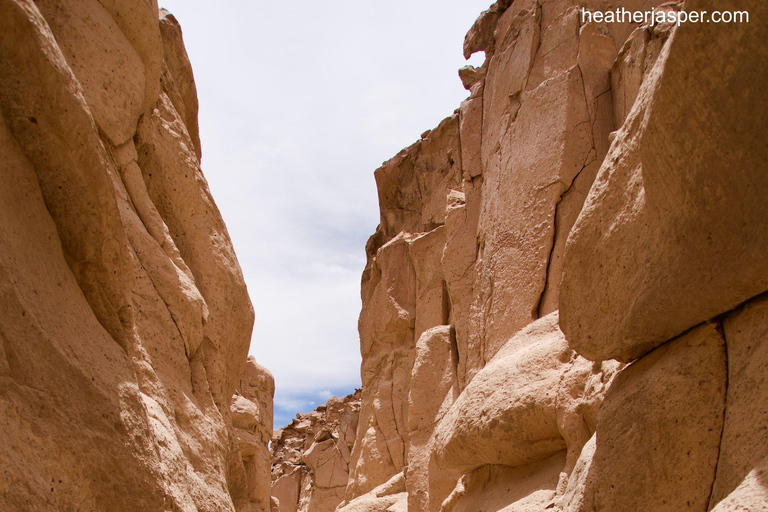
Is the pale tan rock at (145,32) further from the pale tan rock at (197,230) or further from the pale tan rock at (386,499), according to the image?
the pale tan rock at (386,499)

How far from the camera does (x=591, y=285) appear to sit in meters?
3.39

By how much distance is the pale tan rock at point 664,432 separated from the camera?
2742 millimetres

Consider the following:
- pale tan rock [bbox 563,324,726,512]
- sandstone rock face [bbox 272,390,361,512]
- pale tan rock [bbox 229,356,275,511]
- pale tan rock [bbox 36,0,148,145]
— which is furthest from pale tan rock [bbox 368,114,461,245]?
pale tan rock [bbox 563,324,726,512]

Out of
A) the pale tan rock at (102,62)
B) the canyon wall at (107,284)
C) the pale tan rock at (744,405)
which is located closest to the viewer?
the pale tan rock at (744,405)

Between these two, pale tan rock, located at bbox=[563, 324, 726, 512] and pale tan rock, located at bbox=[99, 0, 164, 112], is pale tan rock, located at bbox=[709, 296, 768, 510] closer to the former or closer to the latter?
pale tan rock, located at bbox=[563, 324, 726, 512]

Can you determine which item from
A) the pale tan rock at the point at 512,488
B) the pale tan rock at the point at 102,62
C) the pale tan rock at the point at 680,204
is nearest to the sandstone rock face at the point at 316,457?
the pale tan rock at the point at 512,488

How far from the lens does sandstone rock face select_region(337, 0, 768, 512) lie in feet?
8.49

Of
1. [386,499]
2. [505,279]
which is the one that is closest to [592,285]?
[505,279]

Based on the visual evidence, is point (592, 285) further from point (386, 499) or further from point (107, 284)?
point (386, 499)

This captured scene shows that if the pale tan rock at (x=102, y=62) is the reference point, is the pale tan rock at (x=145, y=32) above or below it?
above

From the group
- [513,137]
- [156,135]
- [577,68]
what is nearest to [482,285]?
[513,137]

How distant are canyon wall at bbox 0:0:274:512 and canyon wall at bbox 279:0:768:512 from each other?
217 cm

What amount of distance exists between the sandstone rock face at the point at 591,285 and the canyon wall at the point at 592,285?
0.04ft

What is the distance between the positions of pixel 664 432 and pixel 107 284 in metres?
2.79
